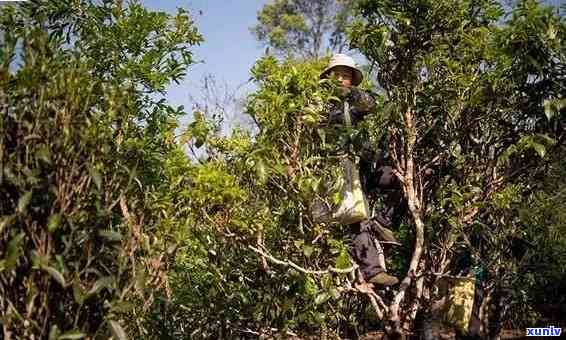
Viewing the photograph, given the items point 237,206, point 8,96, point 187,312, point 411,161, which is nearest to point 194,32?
point 237,206

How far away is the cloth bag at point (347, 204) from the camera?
8.20 feet

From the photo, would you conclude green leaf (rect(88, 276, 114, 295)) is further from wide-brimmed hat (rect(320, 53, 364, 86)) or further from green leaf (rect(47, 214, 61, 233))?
wide-brimmed hat (rect(320, 53, 364, 86))

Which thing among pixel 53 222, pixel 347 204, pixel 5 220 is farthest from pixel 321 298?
pixel 5 220

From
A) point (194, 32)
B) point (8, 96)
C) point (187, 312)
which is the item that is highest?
point (194, 32)

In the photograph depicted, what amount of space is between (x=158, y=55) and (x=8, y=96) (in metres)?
0.97

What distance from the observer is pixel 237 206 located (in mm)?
2336

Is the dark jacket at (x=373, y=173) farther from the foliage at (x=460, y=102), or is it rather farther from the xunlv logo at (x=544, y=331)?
the xunlv logo at (x=544, y=331)

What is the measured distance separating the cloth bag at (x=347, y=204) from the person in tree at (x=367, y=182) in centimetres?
10

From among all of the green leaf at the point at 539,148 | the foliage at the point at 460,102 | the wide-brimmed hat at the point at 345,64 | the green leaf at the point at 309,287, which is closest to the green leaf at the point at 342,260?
the green leaf at the point at 309,287

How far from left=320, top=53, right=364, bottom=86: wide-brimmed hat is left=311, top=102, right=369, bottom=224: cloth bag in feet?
1.15

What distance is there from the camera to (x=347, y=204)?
107 inches

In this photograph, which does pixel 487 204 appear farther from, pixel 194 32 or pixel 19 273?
pixel 19 273

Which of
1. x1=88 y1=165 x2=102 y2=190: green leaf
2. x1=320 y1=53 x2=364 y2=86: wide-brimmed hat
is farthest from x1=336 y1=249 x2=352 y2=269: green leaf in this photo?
x1=88 y1=165 x2=102 y2=190: green leaf

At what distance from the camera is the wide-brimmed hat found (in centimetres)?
284
